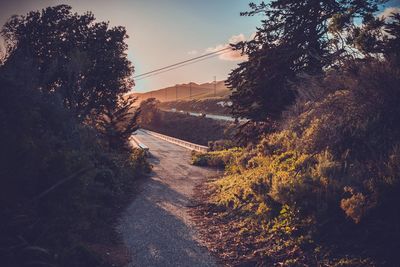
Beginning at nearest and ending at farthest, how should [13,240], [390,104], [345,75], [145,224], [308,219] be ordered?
[13,240], [308,219], [390,104], [145,224], [345,75]

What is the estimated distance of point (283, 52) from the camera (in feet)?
58.6

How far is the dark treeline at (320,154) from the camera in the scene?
23.6 ft

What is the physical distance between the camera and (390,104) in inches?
389

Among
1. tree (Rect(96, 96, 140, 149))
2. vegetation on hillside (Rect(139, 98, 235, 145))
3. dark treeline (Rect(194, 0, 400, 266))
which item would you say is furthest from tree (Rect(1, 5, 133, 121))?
vegetation on hillside (Rect(139, 98, 235, 145))

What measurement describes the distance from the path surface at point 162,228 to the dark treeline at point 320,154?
2.46 ft

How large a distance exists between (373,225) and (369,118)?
430cm

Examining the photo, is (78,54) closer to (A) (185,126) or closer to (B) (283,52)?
(B) (283,52)

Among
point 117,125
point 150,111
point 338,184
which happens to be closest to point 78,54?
point 117,125

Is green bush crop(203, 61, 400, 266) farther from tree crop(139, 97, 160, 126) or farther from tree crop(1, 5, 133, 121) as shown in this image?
tree crop(139, 97, 160, 126)

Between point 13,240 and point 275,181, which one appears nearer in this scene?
point 13,240

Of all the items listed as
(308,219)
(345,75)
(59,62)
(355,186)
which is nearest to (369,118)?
(345,75)

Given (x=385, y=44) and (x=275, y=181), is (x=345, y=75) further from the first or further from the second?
(x=275, y=181)

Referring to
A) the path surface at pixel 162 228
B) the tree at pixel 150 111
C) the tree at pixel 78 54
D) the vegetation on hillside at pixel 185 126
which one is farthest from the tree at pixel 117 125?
the tree at pixel 150 111

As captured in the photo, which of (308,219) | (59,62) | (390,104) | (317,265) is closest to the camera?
(317,265)
